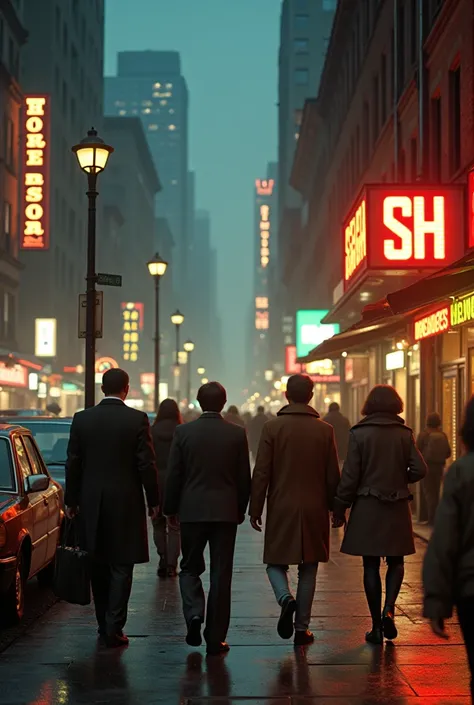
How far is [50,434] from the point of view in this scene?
1569cm

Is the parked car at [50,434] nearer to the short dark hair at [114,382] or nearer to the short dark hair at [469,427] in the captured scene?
the short dark hair at [114,382]

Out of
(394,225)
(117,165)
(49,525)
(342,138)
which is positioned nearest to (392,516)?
(49,525)

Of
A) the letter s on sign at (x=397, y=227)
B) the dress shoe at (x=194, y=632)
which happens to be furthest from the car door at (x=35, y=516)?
the letter s on sign at (x=397, y=227)

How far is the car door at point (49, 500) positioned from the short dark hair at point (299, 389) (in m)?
3.11

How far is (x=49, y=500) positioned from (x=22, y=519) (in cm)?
167

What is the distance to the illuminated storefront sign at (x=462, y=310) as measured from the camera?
1390 cm

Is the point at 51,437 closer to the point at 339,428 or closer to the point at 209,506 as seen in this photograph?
the point at 209,506

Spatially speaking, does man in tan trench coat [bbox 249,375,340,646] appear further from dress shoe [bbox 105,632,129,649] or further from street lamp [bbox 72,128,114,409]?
street lamp [bbox 72,128,114,409]

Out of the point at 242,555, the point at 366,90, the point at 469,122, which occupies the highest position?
the point at 366,90

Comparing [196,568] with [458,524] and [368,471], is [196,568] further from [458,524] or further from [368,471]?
[458,524]

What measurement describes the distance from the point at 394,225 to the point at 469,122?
2.11m

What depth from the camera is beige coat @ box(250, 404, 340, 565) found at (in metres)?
8.87

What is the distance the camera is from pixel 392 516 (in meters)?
8.94

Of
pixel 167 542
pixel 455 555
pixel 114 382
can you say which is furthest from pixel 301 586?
pixel 167 542
